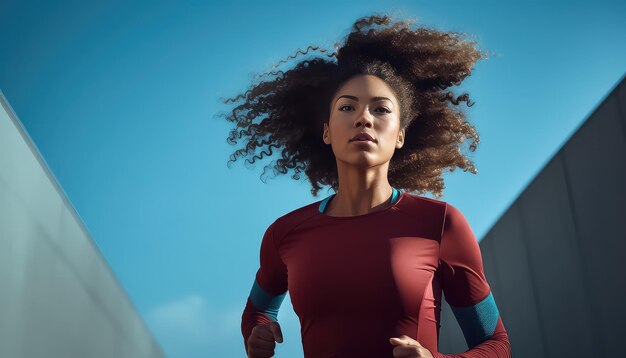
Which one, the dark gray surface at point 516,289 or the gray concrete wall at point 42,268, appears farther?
the dark gray surface at point 516,289

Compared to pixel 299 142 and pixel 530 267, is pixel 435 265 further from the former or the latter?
pixel 530 267

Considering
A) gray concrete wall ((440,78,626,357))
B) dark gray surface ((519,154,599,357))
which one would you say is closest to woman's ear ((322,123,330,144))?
gray concrete wall ((440,78,626,357))

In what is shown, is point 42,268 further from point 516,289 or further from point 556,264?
point 516,289

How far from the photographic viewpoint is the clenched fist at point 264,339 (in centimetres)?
253

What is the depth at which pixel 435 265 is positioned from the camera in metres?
2.42

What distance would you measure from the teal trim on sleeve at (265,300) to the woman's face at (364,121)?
563mm

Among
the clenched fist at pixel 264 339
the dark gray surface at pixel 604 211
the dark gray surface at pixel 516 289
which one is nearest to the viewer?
the clenched fist at pixel 264 339

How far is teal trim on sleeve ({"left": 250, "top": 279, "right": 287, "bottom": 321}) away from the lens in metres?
2.84

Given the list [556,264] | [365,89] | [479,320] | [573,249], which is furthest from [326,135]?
[556,264]

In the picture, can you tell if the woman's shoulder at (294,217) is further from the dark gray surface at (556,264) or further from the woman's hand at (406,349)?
the dark gray surface at (556,264)

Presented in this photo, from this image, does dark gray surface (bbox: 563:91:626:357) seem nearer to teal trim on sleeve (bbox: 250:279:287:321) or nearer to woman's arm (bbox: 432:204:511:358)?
woman's arm (bbox: 432:204:511:358)

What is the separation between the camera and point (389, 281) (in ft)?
7.64

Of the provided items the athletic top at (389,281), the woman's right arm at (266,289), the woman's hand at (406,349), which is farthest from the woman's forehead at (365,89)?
the woman's hand at (406,349)

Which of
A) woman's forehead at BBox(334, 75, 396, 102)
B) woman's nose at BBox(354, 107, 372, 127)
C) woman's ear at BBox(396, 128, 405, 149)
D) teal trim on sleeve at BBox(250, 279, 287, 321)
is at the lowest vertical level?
teal trim on sleeve at BBox(250, 279, 287, 321)
